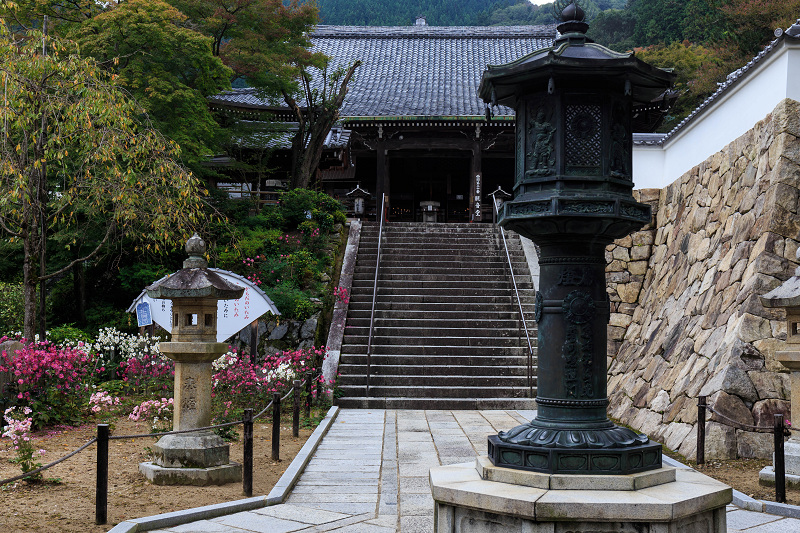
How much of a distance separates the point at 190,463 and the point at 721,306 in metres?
6.78

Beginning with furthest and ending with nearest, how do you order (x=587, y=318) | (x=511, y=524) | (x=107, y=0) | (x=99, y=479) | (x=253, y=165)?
(x=253, y=165), (x=107, y=0), (x=99, y=479), (x=587, y=318), (x=511, y=524)

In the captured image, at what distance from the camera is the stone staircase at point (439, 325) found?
40.8ft

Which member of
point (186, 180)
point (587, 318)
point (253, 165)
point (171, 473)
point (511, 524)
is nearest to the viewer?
point (511, 524)

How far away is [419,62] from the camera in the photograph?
95.2ft

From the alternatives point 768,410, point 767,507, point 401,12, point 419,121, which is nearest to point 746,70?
point 768,410

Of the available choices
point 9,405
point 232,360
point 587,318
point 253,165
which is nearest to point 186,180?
point 232,360

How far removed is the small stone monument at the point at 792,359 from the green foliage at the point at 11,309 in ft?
47.1

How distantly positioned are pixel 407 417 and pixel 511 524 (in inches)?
285

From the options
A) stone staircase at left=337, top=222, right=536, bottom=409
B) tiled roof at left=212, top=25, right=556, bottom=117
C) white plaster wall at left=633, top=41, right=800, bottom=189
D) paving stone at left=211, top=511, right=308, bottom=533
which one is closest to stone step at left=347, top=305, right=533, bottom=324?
stone staircase at left=337, top=222, right=536, bottom=409

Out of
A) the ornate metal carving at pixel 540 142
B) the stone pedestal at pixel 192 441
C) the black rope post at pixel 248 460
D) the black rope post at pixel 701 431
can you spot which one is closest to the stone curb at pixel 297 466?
the black rope post at pixel 248 460

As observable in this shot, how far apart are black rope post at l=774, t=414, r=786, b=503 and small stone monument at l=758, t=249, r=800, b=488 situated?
488 mm

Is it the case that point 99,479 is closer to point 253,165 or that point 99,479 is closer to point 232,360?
point 232,360

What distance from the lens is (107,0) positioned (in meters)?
15.0

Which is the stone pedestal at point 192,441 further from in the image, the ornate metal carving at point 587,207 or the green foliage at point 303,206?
the green foliage at point 303,206
